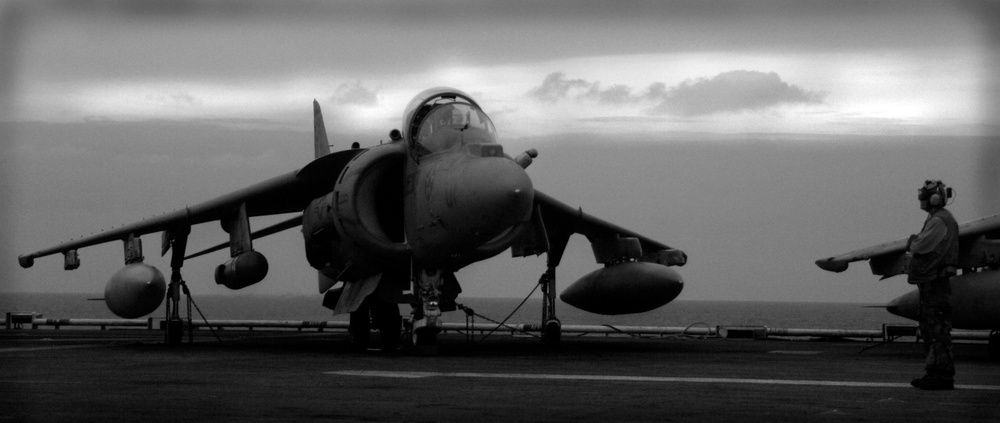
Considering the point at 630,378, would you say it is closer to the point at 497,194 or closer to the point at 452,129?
the point at 497,194

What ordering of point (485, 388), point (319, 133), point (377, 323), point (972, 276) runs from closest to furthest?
point (485, 388), point (972, 276), point (377, 323), point (319, 133)

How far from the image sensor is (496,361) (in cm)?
1653

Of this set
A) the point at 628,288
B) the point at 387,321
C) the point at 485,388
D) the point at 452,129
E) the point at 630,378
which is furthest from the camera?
the point at 628,288

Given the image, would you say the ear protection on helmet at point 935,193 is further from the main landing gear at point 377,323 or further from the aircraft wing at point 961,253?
the main landing gear at point 377,323

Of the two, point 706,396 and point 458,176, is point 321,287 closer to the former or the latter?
point 458,176

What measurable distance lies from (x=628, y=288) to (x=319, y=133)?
8.85 m

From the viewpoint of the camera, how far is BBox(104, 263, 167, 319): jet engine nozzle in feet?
73.5

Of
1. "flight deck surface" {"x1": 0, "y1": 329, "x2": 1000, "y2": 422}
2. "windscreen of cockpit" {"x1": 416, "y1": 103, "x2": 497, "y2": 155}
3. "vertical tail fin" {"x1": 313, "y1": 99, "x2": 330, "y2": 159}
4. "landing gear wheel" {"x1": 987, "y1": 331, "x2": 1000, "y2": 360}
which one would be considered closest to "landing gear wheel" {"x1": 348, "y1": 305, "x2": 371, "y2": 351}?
"flight deck surface" {"x1": 0, "y1": 329, "x2": 1000, "y2": 422}

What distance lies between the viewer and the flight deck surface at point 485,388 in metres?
8.77

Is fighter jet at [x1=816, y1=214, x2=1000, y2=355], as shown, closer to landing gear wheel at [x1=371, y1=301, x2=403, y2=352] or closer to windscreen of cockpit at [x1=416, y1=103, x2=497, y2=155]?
windscreen of cockpit at [x1=416, y1=103, x2=497, y2=155]

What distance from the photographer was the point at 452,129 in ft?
62.2

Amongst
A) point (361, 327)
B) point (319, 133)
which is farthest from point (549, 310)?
point (319, 133)

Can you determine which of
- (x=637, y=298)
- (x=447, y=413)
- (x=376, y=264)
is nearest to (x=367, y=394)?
(x=447, y=413)

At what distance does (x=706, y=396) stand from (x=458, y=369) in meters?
4.77
